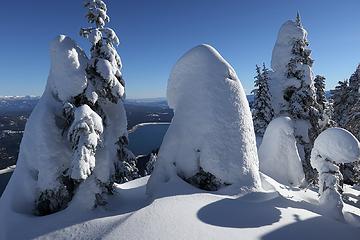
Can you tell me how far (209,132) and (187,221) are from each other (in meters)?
4.35

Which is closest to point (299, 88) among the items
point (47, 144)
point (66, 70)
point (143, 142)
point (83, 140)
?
point (66, 70)

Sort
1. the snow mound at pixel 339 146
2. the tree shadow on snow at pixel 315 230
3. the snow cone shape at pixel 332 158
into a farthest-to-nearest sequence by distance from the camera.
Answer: the snow cone shape at pixel 332 158
the snow mound at pixel 339 146
the tree shadow on snow at pixel 315 230

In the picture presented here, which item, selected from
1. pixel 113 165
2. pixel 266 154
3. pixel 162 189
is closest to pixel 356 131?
pixel 266 154

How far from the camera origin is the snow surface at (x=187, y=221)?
984 cm

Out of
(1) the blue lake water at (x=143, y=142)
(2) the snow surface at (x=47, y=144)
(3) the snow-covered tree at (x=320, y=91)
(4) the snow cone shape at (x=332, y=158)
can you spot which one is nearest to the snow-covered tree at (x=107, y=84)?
(2) the snow surface at (x=47, y=144)

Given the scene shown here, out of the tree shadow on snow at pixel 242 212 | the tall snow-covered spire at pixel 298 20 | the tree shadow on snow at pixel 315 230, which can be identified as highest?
the tall snow-covered spire at pixel 298 20

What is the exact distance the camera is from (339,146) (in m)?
12.6

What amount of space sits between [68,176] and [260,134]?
1931 centimetres

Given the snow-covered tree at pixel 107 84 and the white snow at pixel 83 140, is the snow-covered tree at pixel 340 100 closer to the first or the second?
the snow-covered tree at pixel 107 84

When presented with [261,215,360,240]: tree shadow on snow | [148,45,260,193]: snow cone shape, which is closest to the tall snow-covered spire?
[148,45,260,193]: snow cone shape

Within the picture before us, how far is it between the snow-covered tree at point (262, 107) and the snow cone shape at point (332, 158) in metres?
13.8

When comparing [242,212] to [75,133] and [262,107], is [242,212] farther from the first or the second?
[262,107]

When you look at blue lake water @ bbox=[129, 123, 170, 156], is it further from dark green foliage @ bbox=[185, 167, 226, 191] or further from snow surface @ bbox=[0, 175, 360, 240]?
snow surface @ bbox=[0, 175, 360, 240]

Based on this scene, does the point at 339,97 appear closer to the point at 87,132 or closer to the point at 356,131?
the point at 356,131
